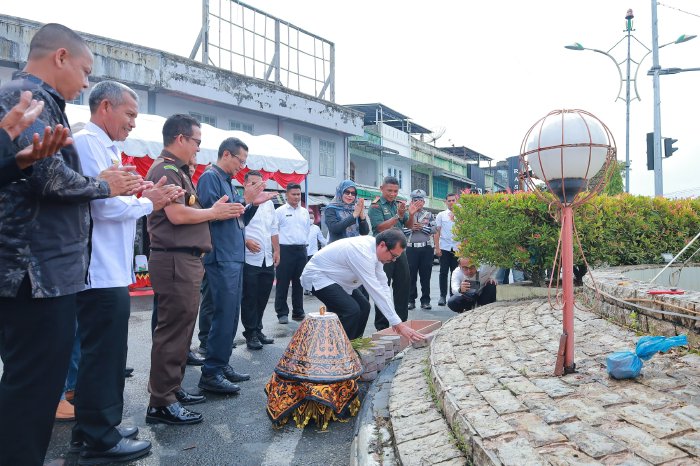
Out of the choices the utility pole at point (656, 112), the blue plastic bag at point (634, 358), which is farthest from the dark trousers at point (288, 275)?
the utility pole at point (656, 112)

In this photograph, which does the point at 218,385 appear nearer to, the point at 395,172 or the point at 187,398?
the point at 187,398

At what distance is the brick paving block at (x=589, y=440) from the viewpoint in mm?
2119

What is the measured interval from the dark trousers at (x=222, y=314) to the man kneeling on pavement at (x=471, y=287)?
348cm

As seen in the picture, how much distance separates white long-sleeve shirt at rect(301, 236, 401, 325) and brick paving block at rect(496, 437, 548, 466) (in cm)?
221

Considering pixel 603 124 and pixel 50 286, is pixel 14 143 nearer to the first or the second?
pixel 50 286

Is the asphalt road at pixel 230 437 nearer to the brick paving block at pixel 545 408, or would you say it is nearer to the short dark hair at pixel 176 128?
the brick paving block at pixel 545 408

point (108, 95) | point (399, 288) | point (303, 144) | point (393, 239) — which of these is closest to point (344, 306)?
point (393, 239)

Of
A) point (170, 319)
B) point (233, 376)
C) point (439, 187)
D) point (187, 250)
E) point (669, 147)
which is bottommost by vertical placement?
point (233, 376)

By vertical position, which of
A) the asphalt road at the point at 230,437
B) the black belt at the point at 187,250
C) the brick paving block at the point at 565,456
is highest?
the black belt at the point at 187,250

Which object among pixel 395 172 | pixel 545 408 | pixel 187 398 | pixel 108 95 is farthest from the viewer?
pixel 395 172

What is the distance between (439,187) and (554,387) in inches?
1512

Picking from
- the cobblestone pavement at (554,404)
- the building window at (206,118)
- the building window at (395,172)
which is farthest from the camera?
the building window at (395,172)

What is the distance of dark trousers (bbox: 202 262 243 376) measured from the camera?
4098 millimetres

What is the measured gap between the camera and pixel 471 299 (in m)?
6.84
